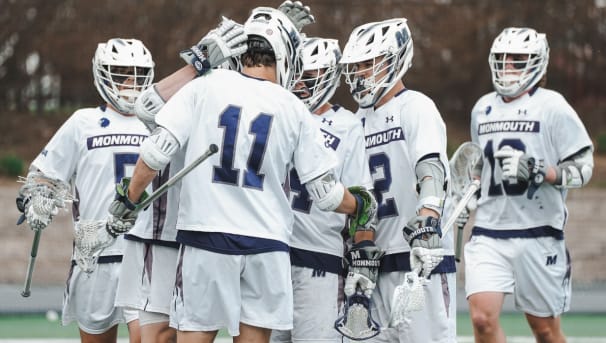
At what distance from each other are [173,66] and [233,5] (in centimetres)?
113

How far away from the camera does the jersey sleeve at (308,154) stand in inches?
220

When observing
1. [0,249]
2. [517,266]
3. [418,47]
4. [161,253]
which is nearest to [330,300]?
[161,253]

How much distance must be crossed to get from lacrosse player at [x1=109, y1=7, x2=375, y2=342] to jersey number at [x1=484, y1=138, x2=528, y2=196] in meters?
2.70

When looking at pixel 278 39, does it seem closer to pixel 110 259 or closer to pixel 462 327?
pixel 110 259

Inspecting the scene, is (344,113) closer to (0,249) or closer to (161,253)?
(161,253)

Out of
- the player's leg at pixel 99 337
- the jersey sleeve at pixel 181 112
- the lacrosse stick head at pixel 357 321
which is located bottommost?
the player's leg at pixel 99 337

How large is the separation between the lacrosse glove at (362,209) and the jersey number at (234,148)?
574 mm

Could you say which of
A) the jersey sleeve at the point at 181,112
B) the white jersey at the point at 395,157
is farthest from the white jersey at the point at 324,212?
the jersey sleeve at the point at 181,112

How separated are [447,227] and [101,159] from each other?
205 centimetres

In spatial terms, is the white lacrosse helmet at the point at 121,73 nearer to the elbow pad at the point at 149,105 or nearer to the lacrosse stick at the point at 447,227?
the elbow pad at the point at 149,105

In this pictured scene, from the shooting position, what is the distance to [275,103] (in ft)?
18.0

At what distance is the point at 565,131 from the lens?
314 inches

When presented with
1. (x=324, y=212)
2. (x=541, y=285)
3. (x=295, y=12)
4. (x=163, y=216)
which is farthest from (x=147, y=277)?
(x=541, y=285)

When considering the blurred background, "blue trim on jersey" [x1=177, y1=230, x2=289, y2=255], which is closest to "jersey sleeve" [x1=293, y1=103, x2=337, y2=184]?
"blue trim on jersey" [x1=177, y1=230, x2=289, y2=255]
